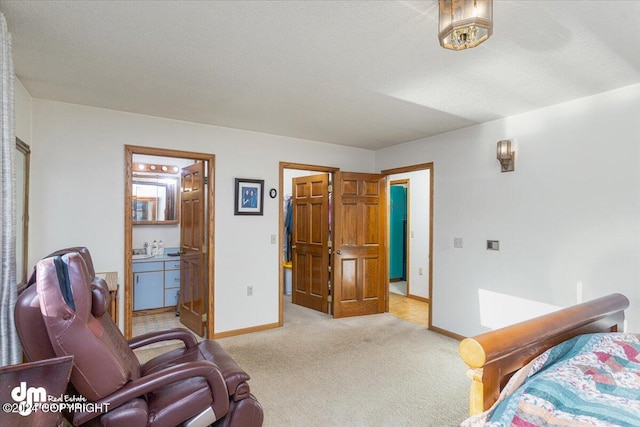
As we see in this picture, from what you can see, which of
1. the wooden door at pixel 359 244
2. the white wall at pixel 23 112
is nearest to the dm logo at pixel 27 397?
the white wall at pixel 23 112

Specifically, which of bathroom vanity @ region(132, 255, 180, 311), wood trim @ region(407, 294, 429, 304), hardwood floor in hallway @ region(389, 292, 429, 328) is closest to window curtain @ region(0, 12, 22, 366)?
bathroom vanity @ region(132, 255, 180, 311)

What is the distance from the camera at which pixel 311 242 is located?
17.0ft

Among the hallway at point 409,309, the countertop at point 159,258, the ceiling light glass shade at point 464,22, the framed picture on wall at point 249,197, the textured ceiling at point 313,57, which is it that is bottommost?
the hallway at point 409,309

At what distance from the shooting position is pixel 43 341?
1.42 m

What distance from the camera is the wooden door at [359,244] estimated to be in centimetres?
477

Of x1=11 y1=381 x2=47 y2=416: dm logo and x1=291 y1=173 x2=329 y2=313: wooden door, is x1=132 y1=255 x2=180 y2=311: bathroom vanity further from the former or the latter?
x1=11 y1=381 x2=47 y2=416: dm logo

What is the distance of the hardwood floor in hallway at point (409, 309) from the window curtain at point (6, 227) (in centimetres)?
403

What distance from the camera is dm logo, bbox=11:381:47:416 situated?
931 mm

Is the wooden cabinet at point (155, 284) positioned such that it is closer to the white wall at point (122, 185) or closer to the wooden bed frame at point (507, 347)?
the white wall at point (122, 185)

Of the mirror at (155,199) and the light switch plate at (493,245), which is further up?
the mirror at (155,199)

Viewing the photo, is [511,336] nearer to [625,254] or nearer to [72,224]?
[625,254]

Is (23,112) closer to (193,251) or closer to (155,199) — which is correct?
(193,251)

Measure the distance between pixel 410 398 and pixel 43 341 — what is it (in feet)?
7.73

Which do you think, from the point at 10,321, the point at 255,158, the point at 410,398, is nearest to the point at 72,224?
the point at 10,321
